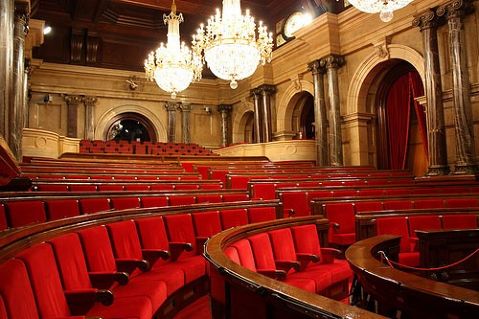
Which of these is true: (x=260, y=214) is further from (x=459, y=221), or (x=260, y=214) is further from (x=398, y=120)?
(x=398, y=120)

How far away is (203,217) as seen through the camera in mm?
2914

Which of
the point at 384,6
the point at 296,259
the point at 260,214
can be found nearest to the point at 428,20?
the point at 384,6

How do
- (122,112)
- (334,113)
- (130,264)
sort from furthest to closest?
(122,112) → (334,113) → (130,264)

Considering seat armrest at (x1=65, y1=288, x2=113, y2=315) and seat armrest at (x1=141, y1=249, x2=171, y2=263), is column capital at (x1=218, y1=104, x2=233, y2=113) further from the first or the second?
seat armrest at (x1=65, y1=288, x2=113, y2=315)

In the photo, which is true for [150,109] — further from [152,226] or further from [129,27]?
[152,226]

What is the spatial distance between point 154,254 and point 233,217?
2.95 feet

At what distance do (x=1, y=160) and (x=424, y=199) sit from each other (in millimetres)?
3441

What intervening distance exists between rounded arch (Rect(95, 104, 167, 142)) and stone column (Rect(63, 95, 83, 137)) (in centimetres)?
65

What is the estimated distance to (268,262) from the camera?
2205 millimetres

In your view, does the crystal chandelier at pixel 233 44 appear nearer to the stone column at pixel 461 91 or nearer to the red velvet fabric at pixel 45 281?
the stone column at pixel 461 91

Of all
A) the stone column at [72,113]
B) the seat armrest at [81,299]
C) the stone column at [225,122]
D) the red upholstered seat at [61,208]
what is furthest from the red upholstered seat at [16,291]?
the stone column at [225,122]

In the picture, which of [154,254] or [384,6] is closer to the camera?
[154,254]

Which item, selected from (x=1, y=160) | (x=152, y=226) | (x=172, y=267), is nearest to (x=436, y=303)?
(x=172, y=267)

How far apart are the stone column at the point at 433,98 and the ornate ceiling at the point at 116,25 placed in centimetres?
463
